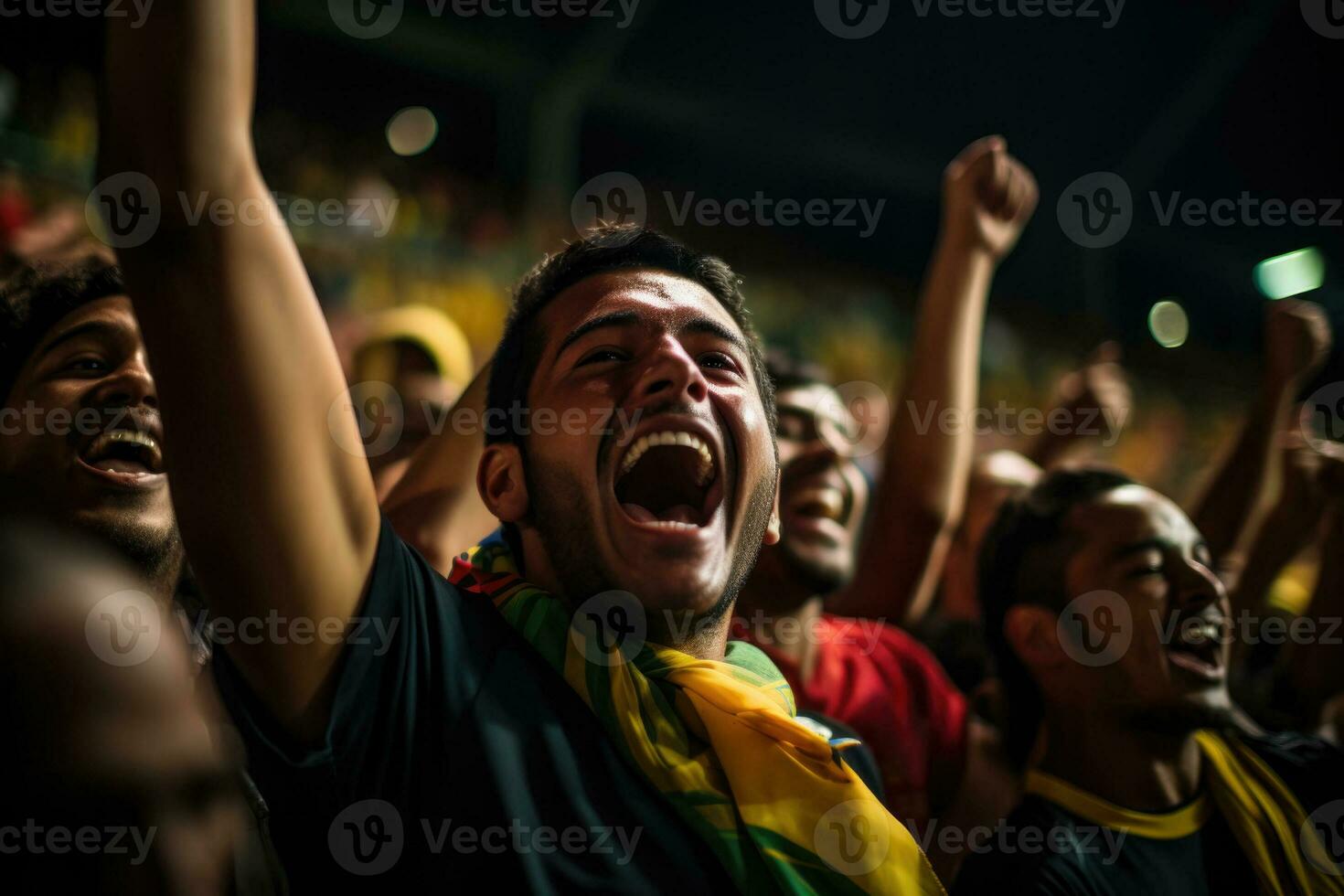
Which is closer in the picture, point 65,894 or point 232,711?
point 65,894

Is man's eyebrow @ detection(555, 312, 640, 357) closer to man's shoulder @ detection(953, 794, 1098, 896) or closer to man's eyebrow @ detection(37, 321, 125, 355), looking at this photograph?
man's eyebrow @ detection(37, 321, 125, 355)

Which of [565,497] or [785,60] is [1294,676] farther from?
[785,60]

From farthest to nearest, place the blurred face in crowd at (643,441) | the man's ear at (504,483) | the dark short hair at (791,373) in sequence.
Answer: the dark short hair at (791,373)
the man's ear at (504,483)
the blurred face in crowd at (643,441)

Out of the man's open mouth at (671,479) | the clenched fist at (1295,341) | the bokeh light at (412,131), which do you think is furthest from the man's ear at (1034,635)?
the bokeh light at (412,131)

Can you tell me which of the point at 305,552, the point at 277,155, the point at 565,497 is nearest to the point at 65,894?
the point at 305,552

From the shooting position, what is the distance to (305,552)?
2.82 feet

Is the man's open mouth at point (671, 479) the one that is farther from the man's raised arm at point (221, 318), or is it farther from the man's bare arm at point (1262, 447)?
the man's bare arm at point (1262, 447)

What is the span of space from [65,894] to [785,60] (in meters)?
5.74

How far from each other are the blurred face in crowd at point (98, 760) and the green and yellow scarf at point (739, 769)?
563 mm

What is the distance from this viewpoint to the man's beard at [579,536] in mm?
1196

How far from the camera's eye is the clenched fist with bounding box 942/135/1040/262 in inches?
89.6

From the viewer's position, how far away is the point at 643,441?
121cm

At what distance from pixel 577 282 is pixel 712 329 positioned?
0.74 ft

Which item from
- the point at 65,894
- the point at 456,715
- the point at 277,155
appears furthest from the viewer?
the point at 277,155
